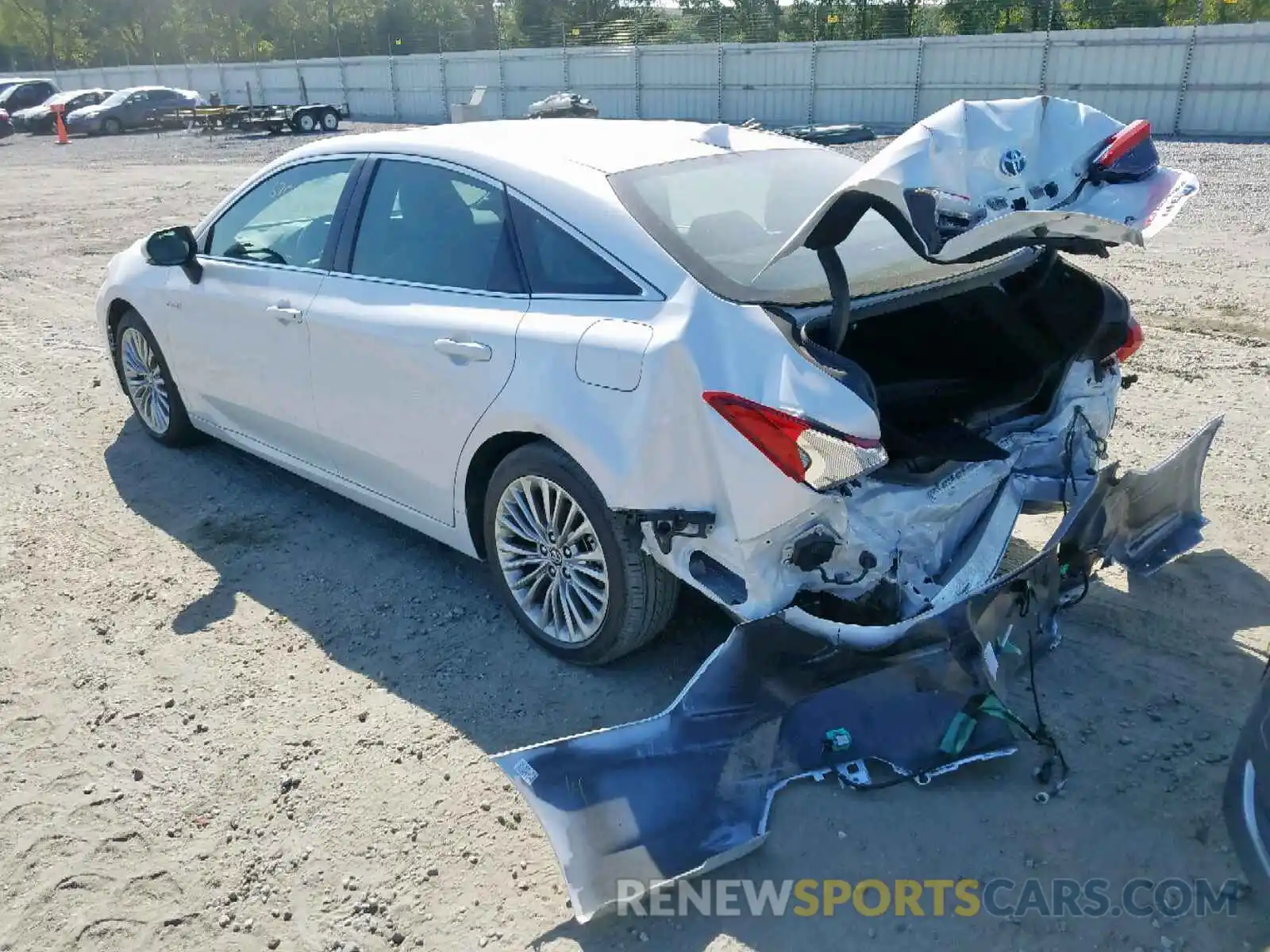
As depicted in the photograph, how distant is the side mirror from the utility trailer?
2903cm

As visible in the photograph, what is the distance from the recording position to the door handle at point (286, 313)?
4.30 metres

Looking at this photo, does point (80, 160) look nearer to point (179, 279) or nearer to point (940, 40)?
point (940, 40)

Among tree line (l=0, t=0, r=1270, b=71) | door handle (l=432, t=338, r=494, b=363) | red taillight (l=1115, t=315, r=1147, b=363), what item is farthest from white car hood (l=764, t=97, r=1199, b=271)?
tree line (l=0, t=0, r=1270, b=71)

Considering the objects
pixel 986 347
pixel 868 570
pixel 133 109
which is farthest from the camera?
pixel 133 109

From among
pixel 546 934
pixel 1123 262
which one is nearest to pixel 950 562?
pixel 546 934

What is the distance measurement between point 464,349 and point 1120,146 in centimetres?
215

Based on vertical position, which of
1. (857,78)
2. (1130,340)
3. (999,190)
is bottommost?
(857,78)

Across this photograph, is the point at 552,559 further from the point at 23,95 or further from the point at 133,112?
the point at 23,95

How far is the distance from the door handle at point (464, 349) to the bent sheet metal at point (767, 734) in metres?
1.30

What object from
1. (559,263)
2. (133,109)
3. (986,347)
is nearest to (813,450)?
(559,263)

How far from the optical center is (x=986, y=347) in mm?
4098

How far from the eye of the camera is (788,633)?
3020 mm

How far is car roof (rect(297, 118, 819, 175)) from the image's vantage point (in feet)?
12.1

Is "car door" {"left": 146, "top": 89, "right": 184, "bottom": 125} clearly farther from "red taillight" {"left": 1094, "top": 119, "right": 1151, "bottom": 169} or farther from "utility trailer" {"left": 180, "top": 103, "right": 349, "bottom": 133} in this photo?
"red taillight" {"left": 1094, "top": 119, "right": 1151, "bottom": 169}
